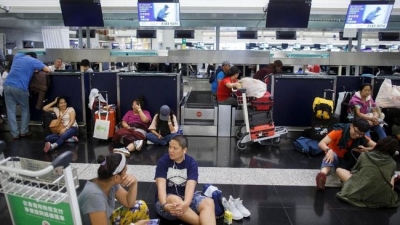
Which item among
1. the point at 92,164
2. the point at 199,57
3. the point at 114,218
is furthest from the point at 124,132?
the point at 199,57

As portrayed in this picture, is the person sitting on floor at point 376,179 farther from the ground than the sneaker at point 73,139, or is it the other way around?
the person sitting on floor at point 376,179

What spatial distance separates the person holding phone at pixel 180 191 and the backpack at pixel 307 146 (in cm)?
281

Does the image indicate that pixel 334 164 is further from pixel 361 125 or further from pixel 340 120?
pixel 340 120

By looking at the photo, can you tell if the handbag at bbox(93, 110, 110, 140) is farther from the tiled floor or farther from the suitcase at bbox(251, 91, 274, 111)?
the suitcase at bbox(251, 91, 274, 111)

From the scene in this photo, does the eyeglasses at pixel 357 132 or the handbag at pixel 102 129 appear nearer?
the eyeglasses at pixel 357 132

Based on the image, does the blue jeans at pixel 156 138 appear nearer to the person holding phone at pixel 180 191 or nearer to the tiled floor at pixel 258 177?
the tiled floor at pixel 258 177

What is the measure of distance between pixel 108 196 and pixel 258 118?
3.65m

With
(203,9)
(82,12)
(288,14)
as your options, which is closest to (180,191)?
(288,14)

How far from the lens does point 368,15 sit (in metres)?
8.22

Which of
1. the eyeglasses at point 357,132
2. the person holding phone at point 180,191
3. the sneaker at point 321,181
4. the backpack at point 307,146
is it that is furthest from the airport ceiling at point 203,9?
the person holding phone at point 180,191

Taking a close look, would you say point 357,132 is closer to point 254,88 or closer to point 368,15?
point 254,88

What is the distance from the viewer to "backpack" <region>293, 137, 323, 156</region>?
5.43m

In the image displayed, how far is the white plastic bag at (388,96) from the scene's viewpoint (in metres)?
6.02

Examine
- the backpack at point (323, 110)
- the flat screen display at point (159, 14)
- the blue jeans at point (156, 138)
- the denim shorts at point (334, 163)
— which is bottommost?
the blue jeans at point (156, 138)
